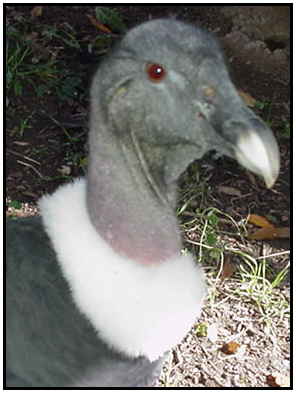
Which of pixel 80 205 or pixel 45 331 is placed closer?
pixel 45 331

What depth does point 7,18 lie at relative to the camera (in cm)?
385

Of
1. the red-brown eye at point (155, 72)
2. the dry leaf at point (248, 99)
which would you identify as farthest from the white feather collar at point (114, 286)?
the dry leaf at point (248, 99)

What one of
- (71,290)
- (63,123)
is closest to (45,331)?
(71,290)

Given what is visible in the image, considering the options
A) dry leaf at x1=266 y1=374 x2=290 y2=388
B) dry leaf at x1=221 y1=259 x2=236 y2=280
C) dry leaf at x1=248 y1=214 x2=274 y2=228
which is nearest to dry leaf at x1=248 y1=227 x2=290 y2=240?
dry leaf at x1=248 y1=214 x2=274 y2=228

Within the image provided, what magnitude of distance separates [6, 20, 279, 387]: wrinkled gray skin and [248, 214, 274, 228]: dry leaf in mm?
1240

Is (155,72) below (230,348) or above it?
above

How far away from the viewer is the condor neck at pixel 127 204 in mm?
1821

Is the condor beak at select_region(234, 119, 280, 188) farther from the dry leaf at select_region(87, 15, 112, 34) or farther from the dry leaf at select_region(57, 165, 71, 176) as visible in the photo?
the dry leaf at select_region(87, 15, 112, 34)

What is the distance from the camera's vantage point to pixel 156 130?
1760 mm

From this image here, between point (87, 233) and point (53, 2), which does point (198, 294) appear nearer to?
point (87, 233)

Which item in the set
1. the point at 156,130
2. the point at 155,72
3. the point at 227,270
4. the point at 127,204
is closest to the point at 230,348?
the point at 227,270

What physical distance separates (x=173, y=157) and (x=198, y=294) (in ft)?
1.63

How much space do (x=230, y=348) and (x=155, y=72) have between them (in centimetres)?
137

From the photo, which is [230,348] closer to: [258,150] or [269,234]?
[269,234]
